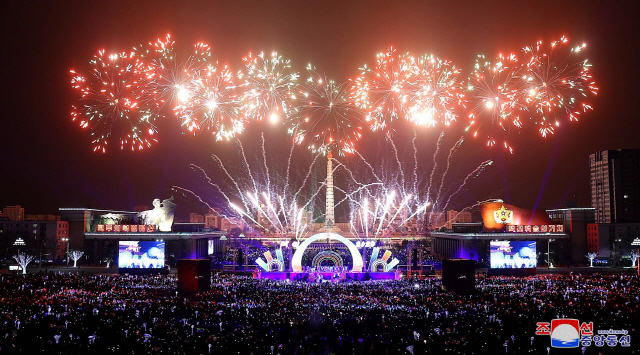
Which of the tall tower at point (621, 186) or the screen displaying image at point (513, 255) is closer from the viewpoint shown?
the screen displaying image at point (513, 255)

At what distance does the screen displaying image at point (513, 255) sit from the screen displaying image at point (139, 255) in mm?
39609

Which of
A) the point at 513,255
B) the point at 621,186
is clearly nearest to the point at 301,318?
the point at 513,255

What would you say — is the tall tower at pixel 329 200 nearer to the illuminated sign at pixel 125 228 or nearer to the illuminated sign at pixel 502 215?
the illuminated sign at pixel 502 215

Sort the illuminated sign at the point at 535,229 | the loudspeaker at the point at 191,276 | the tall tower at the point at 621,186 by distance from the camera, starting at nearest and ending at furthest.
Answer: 1. the loudspeaker at the point at 191,276
2. the illuminated sign at the point at 535,229
3. the tall tower at the point at 621,186

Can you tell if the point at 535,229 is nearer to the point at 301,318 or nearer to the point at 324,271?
the point at 324,271

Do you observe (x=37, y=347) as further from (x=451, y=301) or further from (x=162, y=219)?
(x=162, y=219)

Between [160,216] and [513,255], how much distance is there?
1796 inches

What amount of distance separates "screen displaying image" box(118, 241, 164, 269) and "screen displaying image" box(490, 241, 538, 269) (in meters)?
39.6

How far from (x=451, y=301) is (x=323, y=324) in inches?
416

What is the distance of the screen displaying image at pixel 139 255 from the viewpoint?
5616 cm

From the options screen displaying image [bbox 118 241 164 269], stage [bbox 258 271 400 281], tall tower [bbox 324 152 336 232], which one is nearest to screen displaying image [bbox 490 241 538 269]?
stage [bbox 258 271 400 281]

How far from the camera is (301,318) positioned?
24469 mm

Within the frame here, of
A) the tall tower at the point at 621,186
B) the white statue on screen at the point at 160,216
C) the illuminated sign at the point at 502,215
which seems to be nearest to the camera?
the white statue on screen at the point at 160,216

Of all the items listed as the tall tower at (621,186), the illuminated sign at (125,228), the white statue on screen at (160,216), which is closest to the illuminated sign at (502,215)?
the white statue on screen at (160,216)
